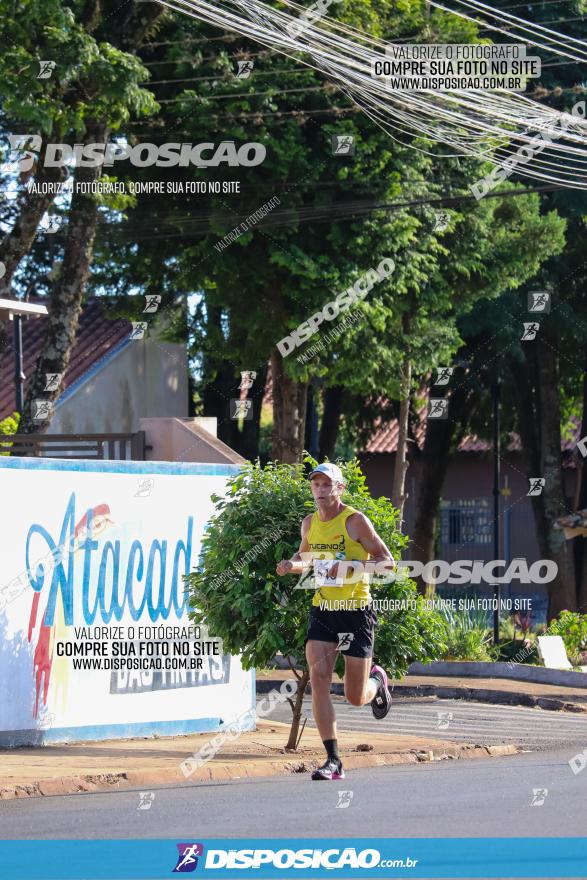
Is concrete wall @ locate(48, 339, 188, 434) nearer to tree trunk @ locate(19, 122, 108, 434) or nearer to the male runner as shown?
tree trunk @ locate(19, 122, 108, 434)

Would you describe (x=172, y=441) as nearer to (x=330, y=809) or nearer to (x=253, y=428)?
(x=330, y=809)

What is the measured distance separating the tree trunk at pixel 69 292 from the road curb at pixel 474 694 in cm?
447

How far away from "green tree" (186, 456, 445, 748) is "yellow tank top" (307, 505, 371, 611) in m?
1.68

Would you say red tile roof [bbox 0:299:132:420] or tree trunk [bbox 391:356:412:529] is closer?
tree trunk [bbox 391:356:412:529]

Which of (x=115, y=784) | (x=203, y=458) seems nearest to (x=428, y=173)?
(x=203, y=458)

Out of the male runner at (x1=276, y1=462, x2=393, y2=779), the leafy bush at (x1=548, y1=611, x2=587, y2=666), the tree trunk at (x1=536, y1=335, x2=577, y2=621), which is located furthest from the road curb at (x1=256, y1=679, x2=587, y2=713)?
the tree trunk at (x1=536, y1=335, x2=577, y2=621)

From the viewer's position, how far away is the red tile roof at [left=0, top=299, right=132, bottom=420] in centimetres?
3005

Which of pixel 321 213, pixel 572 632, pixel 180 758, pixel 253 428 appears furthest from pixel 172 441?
pixel 253 428

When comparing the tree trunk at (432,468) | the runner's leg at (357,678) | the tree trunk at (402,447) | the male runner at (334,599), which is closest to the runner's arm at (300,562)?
the male runner at (334,599)

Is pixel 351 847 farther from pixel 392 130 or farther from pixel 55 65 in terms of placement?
pixel 392 130

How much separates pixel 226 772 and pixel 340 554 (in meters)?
1.91

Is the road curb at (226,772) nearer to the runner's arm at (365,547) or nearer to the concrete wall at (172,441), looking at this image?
the runner's arm at (365,547)

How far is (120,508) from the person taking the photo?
1265 cm

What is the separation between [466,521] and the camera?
41.4m
